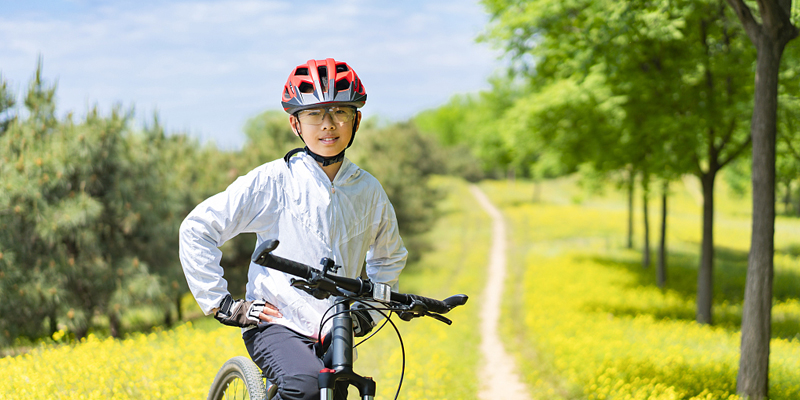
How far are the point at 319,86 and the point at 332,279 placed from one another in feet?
3.45

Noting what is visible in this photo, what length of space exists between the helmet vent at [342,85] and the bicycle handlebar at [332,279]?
957 mm

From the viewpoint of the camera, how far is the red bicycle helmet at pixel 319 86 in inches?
111

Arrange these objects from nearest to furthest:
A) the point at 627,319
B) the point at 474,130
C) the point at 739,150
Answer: the point at 739,150 < the point at 627,319 < the point at 474,130

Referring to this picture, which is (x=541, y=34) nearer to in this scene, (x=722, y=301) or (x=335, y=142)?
(x=722, y=301)

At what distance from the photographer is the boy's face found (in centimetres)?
290

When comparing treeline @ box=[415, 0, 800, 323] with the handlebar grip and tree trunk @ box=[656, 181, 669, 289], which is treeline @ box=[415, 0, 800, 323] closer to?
tree trunk @ box=[656, 181, 669, 289]

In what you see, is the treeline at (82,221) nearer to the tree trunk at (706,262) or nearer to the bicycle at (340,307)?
the bicycle at (340,307)

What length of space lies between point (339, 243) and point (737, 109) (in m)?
10.2

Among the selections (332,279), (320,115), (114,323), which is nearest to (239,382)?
(332,279)

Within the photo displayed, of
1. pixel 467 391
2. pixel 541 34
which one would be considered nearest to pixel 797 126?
pixel 541 34

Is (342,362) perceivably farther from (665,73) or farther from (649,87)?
(665,73)

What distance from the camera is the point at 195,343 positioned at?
27.3 feet

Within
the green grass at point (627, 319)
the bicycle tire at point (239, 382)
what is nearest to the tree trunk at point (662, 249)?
the green grass at point (627, 319)

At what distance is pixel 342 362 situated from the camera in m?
2.57
